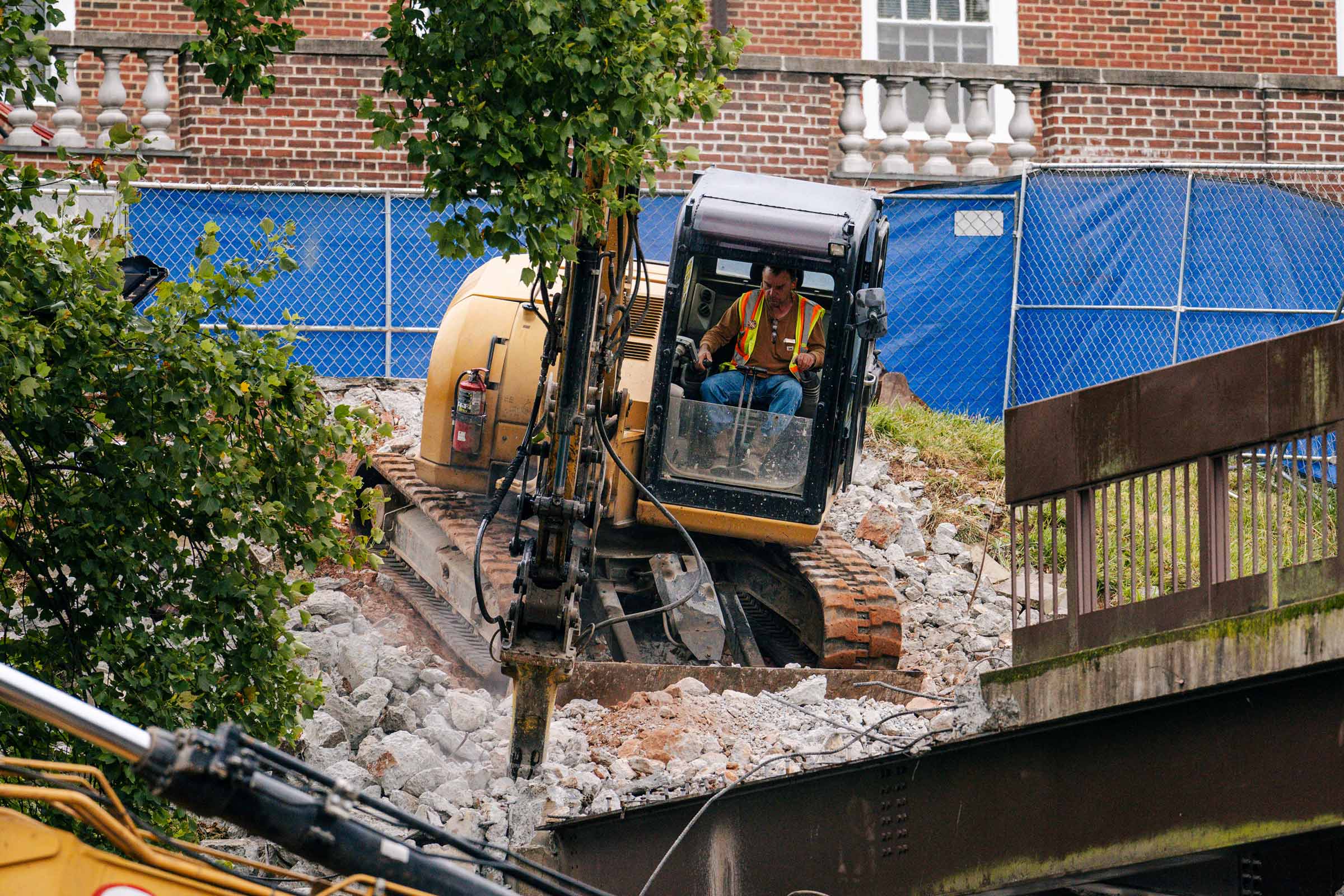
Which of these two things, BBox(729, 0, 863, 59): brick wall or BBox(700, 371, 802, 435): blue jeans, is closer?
BBox(700, 371, 802, 435): blue jeans

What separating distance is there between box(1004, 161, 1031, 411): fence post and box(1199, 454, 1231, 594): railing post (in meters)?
10.9

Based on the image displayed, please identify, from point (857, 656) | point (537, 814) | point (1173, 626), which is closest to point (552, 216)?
point (1173, 626)

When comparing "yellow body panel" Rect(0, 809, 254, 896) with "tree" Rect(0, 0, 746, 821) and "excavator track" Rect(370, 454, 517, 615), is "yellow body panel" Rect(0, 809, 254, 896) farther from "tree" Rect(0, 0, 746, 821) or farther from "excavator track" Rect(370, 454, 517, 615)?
"excavator track" Rect(370, 454, 517, 615)

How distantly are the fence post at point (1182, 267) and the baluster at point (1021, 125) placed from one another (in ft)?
6.16

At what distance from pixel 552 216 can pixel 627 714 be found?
184 inches

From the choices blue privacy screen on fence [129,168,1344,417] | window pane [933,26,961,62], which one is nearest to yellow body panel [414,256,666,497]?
blue privacy screen on fence [129,168,1344,417]

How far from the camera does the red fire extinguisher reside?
542 inches

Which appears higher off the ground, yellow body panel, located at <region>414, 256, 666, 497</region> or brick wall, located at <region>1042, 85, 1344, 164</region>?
brick wall, located at <region>1042, 85, 1344, 164</region>

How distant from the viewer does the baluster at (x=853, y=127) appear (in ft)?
63.9

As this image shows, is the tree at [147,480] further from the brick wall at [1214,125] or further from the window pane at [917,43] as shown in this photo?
the window pane at [917,43]

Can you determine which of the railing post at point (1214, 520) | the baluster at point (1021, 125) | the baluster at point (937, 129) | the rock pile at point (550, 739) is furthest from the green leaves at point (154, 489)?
the baluster at point (1021, 125)

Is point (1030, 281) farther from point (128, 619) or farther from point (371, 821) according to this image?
point (128, 619)

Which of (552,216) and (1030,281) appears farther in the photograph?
(1030,281)

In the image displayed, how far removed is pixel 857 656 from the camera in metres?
13.3
